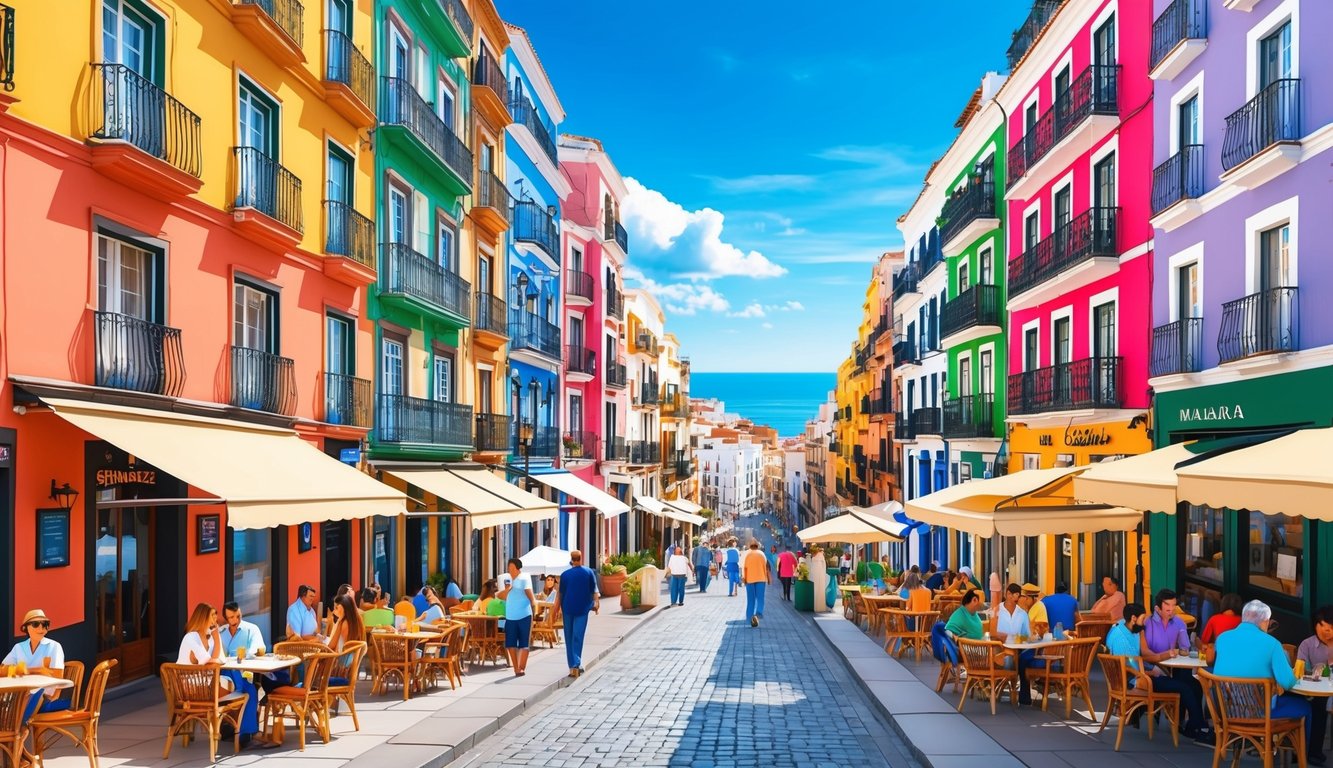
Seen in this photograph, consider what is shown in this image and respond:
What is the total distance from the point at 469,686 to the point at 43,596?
526 centimetres

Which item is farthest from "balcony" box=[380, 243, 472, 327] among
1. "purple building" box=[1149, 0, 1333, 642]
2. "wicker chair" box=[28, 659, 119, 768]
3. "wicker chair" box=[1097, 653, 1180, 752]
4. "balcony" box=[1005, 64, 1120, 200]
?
"wicker chair" box=[1097, 653, 1180, 752]

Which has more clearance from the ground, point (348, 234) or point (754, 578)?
point (348, 234)

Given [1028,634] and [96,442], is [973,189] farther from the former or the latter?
[96,442]

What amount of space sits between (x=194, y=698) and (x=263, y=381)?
7143 millimetres

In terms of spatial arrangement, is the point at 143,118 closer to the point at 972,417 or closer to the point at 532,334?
the point at 532,334

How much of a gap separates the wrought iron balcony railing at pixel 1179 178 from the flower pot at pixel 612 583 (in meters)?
17.5

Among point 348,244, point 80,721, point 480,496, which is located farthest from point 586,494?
point 80,721

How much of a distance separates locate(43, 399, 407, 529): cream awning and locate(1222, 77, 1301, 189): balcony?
1237 centimetres

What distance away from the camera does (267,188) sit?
16500 mm

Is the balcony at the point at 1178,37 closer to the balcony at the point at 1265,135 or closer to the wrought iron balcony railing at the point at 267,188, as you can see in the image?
the balcony at the point at 1265,135

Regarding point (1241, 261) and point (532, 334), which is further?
point (532, 334)

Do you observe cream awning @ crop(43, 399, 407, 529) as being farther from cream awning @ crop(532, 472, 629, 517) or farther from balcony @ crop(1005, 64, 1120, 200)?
balcony @ crop(1005, 64, 1120, 200)

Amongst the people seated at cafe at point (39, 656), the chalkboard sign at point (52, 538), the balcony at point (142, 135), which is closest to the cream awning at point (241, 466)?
Result: the chalkboard sign at point (52, 538)

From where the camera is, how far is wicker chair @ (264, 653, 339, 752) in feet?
35.1
